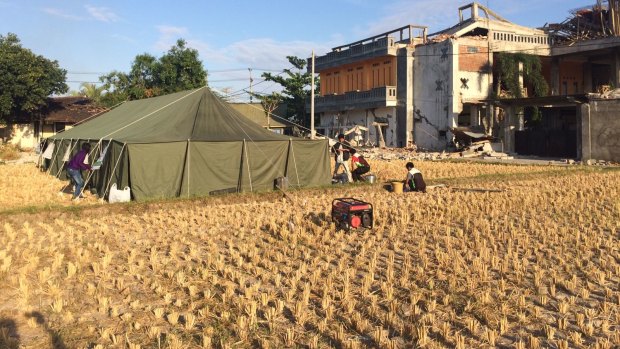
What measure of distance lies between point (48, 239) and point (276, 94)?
39.5 m

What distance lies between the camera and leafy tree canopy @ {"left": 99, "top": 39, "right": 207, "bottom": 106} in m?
37.4

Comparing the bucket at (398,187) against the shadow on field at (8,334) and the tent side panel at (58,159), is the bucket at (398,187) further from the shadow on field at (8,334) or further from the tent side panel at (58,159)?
the tent side panel at (58,159)

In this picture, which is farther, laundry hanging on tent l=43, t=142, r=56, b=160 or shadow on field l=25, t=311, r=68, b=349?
laundry hanging on tent l=43, t=142, r=56, b=160

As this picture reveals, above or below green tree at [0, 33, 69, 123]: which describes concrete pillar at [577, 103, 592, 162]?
below

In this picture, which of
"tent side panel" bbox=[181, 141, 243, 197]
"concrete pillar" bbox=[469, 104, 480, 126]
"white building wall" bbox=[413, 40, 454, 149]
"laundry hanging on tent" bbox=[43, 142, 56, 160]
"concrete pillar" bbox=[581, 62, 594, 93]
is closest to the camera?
"tent side panel" bbox=[181, 141, 243, 197]

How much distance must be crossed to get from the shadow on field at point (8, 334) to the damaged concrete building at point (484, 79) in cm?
2654

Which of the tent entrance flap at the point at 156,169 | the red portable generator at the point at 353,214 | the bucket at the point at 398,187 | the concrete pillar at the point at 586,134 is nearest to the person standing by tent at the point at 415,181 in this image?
the bucket at the point at 398,187

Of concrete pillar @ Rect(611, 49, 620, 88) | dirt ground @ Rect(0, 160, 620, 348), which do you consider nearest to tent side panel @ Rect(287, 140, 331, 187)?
dirt ground @ Rect(0, 160, 620, 348)

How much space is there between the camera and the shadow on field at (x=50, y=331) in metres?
4.38

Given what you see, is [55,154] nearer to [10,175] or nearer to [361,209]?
[10,175]

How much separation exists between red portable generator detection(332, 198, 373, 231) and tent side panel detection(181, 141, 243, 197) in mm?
5054

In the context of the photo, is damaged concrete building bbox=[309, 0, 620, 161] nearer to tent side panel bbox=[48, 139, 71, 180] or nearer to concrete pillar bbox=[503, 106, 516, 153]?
concrete pillar bbox=[503, 106, 516, 153]

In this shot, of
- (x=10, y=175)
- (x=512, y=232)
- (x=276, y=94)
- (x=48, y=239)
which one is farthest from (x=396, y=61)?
(x=48, y=239)

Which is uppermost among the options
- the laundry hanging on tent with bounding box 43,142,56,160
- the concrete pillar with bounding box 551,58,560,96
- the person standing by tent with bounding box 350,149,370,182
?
the concrete pillar with bounding box 551,58,560,96
